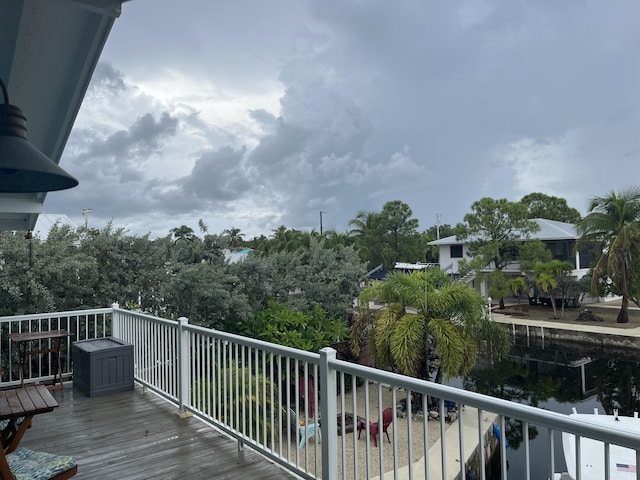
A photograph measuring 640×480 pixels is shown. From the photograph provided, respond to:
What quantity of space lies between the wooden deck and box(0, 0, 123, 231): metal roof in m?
2.38

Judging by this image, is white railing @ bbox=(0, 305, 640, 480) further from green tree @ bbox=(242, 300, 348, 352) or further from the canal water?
the canal water

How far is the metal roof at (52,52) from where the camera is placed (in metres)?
1.43

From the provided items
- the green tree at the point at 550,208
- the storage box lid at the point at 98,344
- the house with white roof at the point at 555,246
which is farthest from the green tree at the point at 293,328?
the green tree at the point at 550,208

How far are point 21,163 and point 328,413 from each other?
6.67 feet

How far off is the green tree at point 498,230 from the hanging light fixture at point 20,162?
993 inches

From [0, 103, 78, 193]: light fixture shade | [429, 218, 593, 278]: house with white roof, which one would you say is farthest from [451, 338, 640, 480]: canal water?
[0, 103, 78, 193]: light fixture shade

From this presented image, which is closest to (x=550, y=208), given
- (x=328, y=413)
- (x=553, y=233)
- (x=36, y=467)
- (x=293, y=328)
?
(x=553, y=233)

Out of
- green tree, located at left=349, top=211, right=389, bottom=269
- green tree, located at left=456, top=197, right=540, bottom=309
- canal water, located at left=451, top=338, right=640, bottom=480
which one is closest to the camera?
canal water, located at left=451, top=338, right=640, bottom=480

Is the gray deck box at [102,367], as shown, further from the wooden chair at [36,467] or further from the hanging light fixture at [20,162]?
the hanging light fixture at [20,162]

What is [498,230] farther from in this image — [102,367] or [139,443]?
[139,443]

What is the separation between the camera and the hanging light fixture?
1.67 meters

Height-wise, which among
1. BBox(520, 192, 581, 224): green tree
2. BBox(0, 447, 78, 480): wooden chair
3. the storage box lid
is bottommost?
BBox(0, 447, 78, 480): wooden chair

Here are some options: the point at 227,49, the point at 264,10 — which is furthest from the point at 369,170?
the point at 264,10

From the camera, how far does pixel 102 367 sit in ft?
16.1
